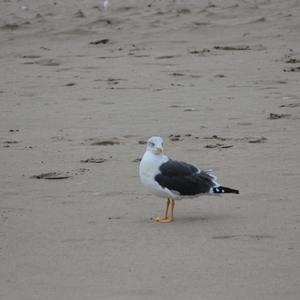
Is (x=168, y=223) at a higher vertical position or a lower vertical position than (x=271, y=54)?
lower

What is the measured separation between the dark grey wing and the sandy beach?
0.20 meters

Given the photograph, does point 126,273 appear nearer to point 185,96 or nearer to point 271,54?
point 185,96

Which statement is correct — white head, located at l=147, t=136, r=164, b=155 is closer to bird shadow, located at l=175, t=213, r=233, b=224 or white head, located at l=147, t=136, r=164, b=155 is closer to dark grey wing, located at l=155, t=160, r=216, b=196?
dark grey wing, located at l=155, t=160, r=216, b=196

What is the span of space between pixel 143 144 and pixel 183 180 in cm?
224

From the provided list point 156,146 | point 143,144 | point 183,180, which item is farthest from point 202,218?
point 143,144

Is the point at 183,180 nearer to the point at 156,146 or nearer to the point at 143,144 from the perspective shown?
the point at 156,146

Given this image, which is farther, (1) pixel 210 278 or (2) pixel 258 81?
(2) pixel 258 81

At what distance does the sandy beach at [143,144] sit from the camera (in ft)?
17.6

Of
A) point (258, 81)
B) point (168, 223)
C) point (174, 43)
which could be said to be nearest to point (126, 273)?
point (168, 223)

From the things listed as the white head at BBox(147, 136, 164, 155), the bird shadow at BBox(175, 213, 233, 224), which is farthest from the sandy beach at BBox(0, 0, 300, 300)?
the white head at BBox(147, 136, 164, 155)

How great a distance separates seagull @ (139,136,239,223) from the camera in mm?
6562

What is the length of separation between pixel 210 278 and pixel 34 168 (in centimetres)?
323

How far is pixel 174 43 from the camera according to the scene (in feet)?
47.1

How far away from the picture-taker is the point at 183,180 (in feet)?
21.6
